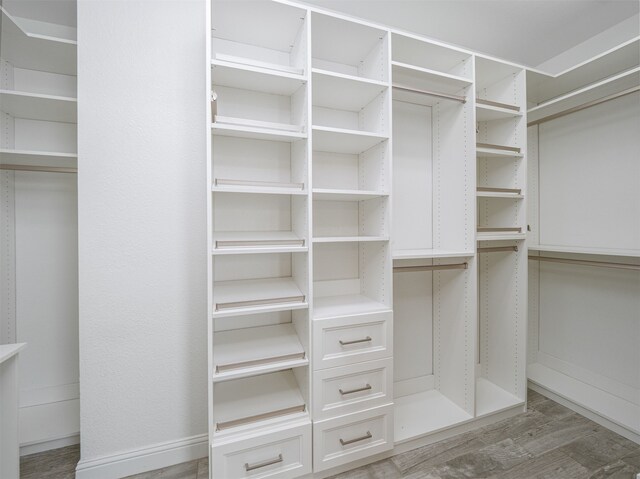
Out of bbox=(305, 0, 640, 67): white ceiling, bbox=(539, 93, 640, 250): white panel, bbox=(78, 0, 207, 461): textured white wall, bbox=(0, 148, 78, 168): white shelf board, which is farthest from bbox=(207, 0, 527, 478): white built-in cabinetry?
bbox=(0, 148, 78, 168): white shelf board

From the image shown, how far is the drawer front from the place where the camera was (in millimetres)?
1348

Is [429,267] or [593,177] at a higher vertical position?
[593,177]

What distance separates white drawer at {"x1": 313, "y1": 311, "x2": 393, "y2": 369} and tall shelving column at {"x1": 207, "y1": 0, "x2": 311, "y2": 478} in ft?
0.26

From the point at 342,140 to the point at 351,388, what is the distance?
141cm

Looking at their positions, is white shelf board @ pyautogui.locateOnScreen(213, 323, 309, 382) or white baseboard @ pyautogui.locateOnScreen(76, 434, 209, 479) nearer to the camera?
white shelf board @ pyautogui.locateOnScreen(213, 323, 309, 382)

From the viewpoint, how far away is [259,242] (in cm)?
147

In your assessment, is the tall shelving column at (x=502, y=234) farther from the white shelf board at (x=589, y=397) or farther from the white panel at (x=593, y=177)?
the white panel at (x=593, y=177)

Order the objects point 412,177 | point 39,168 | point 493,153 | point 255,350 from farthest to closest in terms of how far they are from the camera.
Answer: point 412,177
point 493,153
point 39,168
point 255,350

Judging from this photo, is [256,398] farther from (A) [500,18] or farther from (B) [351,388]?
(A) [500,18]

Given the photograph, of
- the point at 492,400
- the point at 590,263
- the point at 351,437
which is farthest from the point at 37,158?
the point at 590,263

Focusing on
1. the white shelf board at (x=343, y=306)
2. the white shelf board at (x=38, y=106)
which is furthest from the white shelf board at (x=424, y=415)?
the white shelf board at (x=38, y=106)

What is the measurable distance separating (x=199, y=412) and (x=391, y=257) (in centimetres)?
145

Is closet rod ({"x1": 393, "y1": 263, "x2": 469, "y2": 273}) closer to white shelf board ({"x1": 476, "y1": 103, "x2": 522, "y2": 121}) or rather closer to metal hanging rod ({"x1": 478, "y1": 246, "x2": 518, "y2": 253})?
metal hanging rod ({"x1": 478, "y1": 246, "x2": 518, "y2": 253})

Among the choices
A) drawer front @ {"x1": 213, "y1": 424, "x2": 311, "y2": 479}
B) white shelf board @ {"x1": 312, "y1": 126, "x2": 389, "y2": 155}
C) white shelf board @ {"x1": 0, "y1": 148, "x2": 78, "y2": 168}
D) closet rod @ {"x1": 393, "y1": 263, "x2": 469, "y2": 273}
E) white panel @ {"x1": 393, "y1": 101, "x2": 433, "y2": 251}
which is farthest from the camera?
white panel @ {"x1": 393, "y1": 101, "x2": 433, "y2": 251}
